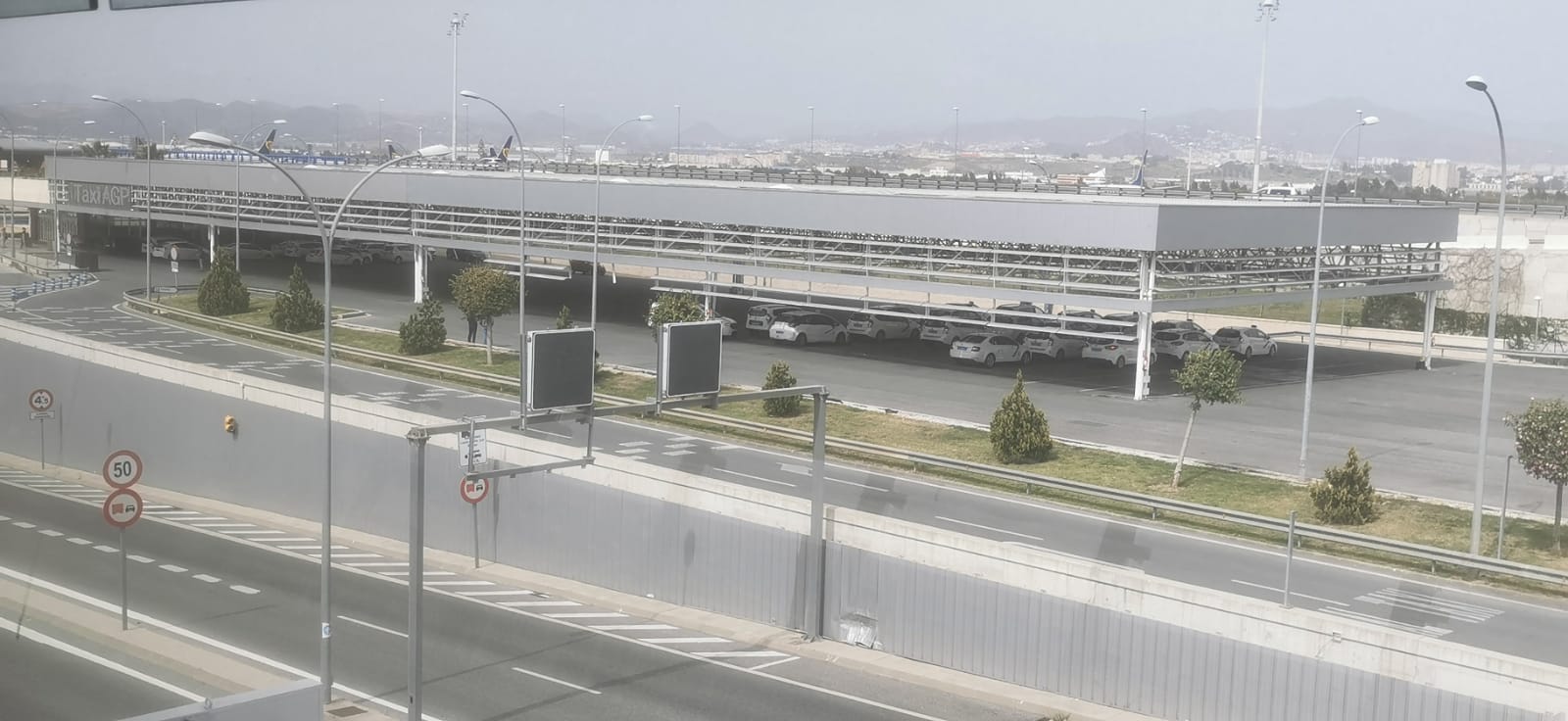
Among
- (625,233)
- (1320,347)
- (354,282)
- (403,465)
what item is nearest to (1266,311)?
(1320,347)

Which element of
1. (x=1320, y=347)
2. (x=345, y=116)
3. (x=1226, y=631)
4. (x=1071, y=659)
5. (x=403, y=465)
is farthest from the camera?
(x=1320, y=347)

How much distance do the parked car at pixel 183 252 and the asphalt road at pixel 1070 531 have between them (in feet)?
15.5

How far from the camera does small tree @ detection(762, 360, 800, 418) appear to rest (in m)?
24.7

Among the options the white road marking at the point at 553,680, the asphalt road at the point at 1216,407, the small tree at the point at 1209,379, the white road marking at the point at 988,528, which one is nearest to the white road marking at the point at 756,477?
the white road marking at the point at 988,528

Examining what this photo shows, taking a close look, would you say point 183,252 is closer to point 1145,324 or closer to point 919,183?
point 919,183

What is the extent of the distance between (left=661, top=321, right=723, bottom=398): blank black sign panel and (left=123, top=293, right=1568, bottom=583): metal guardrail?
561cm

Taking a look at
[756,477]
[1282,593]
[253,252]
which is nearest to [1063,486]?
[1282,593]

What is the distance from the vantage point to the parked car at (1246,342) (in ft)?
111

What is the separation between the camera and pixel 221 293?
30.8 metres

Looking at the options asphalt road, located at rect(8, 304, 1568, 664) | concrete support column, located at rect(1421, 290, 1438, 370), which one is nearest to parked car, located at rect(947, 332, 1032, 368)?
concrete support column, located at rect(1421, 290, 1438, 370)

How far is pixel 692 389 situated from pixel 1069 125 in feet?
245

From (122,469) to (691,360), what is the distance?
4657 millimetres

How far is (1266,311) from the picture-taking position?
45.0m

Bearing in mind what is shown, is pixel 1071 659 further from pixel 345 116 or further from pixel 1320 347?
pixel 1320 347
